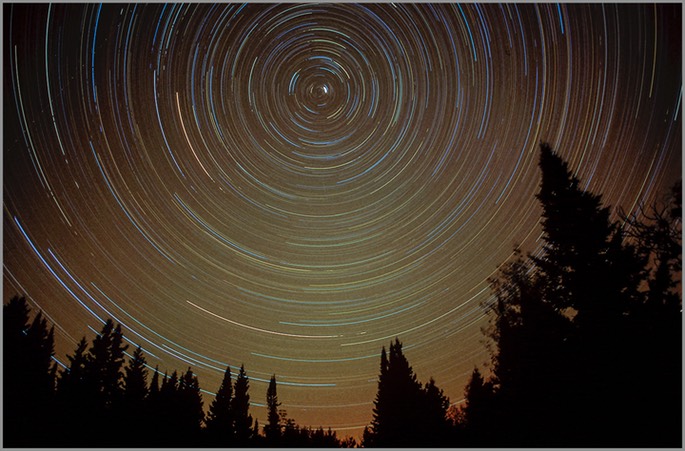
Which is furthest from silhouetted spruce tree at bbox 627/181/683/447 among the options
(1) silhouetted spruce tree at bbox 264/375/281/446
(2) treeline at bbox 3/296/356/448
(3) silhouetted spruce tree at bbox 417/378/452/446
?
(1) silhouetted spruce tree at bbox 264/375/281/446

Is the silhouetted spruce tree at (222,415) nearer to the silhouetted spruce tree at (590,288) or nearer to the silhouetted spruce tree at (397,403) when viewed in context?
the silhouetted spruce tree at (397,403)

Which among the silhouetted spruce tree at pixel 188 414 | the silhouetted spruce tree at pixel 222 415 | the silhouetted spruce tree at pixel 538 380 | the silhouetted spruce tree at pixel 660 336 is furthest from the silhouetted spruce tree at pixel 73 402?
the silhouetted spruce tree at pixel 660 336

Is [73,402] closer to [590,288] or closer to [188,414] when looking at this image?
[188,414]

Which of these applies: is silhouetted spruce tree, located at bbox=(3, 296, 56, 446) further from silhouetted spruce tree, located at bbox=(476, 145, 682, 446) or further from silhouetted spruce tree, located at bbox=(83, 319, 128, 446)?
silhouetted spruce tree, located at bbox=(476, 145, 682, 446)

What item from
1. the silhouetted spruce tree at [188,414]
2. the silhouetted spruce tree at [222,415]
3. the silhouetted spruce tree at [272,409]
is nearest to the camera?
the silhouetted spruce tree at [188,414]

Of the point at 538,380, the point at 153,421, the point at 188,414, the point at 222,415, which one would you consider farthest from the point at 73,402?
the point at 538,380

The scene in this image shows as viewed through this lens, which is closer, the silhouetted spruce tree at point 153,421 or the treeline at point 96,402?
the treeline at point 96,402

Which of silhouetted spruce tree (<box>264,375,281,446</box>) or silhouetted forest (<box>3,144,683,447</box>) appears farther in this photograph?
silhouetted spruce tree (<box>264,375,281,446</box>)
